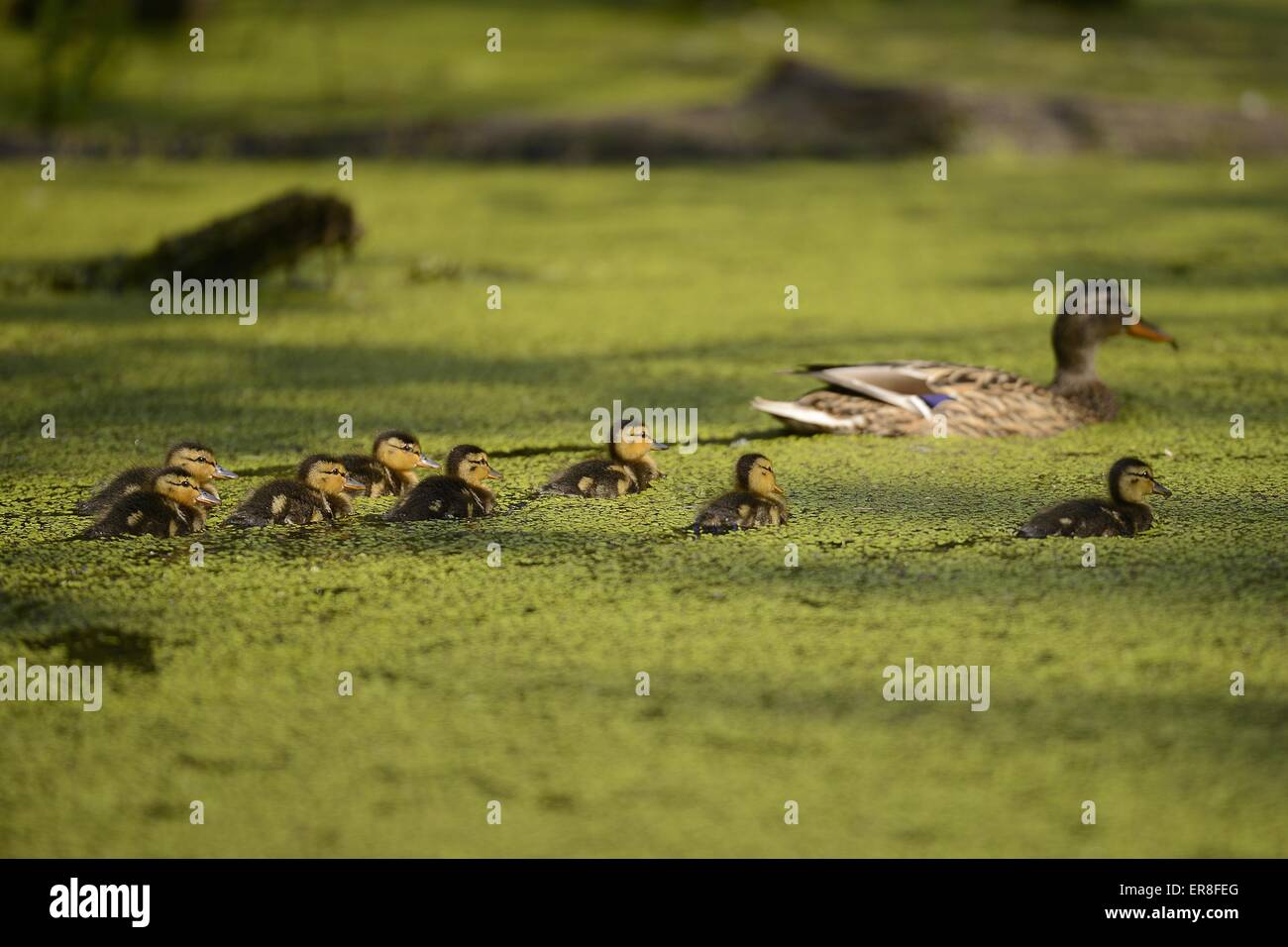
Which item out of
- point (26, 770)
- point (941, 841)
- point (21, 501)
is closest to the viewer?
point (941, 841)

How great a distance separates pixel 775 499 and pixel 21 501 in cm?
148

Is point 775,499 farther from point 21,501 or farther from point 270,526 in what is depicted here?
point 21,501

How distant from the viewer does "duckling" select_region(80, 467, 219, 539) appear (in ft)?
9.88

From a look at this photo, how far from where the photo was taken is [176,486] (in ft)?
10.1

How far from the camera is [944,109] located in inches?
300

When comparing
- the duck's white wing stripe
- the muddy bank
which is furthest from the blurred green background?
the muddy bank

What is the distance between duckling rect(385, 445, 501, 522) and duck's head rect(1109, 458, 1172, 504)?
1162 mm

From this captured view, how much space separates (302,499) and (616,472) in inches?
23.8

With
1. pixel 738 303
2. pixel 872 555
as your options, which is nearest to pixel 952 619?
pixel 872 555

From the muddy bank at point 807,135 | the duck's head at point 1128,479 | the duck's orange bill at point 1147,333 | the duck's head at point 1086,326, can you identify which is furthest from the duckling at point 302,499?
the muddy bank at point 807,135

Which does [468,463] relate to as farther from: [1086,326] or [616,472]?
[1086,326]

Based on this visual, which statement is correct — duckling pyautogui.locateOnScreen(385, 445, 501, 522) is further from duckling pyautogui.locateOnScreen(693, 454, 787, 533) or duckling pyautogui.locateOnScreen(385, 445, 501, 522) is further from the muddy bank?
the muddy bank

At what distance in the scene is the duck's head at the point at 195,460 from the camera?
3270 mm

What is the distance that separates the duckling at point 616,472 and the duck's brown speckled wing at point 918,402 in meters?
0.40
